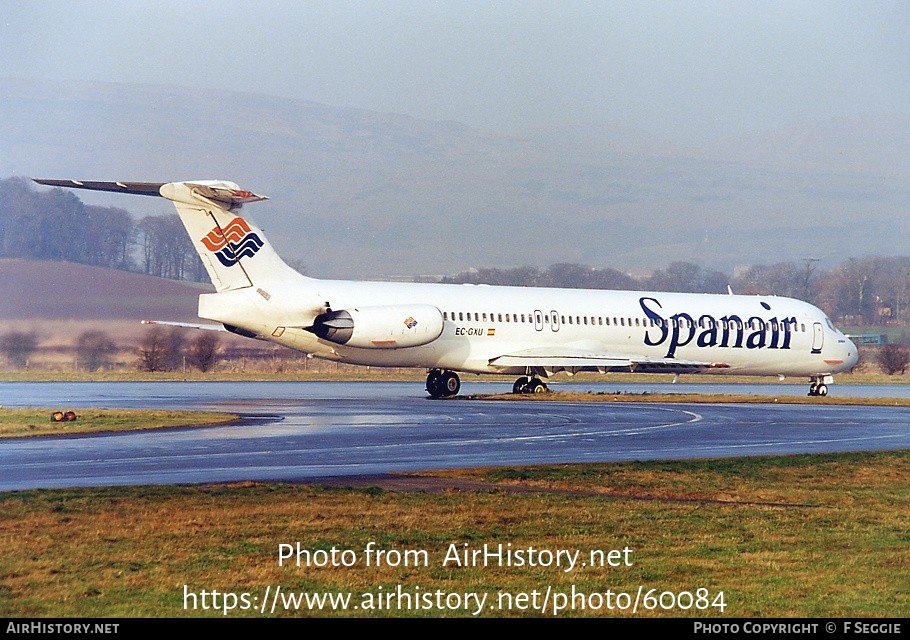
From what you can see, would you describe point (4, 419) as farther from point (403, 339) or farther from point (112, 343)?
point (112, 343)

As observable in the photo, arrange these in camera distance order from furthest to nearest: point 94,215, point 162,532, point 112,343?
1. point 94,215
2. point 112,343
3. point 162,532

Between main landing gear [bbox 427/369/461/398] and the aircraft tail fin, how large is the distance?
689 centimetres

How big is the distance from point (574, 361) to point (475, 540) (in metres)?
28.7

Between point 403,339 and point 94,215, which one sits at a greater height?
point 94,215

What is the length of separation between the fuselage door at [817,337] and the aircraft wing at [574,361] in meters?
7.21

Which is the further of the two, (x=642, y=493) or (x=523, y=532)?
(x=642, y=493)

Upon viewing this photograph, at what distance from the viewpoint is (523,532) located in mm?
12938

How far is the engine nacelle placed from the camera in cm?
3672

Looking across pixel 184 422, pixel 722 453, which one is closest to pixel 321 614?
pixel 722 453

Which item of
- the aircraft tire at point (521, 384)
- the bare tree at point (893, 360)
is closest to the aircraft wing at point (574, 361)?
the aircraft tire at point (521, 384)

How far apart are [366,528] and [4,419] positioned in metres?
16.6

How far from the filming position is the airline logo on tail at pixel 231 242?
3494cm

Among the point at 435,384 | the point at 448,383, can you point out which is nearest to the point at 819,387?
the point at 448,383
